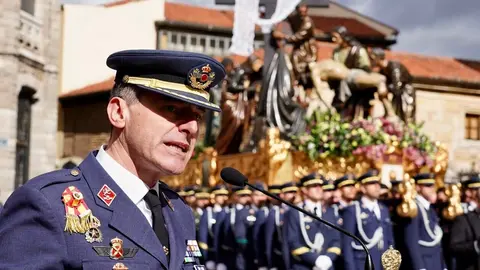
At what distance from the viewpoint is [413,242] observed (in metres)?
10.7

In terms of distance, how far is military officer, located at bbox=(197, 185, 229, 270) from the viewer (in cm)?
1526

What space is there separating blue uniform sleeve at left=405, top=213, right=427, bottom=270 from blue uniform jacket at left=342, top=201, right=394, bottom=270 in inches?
8.5

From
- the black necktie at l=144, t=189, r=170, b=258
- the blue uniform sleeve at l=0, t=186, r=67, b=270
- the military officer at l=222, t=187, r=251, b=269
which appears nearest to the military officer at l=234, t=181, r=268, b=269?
the military officer at l=222, t=187, r=251, b=269

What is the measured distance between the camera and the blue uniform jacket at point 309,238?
35.6 feet

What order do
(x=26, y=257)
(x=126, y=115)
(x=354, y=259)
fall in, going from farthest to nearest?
(x=354, y=259) < (x=126, y=115) < (x=26, y=257)

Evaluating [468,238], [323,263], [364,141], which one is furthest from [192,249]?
[364,141]

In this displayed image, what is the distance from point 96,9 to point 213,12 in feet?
16.4

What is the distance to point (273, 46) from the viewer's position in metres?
16.6

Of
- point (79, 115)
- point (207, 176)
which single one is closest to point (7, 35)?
point (207, 176)

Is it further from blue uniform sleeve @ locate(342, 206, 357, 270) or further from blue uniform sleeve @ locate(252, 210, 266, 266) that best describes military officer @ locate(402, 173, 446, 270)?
blue uniform sleeve @ locate(252, 210, 266, 266)

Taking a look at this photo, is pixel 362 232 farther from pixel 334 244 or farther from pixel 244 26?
pixel 244 26

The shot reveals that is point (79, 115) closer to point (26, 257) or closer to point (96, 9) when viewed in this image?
point (96, 9)

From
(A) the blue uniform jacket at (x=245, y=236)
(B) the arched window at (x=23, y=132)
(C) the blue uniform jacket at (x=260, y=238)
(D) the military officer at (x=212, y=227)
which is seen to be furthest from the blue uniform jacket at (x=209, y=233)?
(B) the arched window at (x=23, y=132)

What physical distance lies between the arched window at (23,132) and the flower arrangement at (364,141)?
38.9 ft
